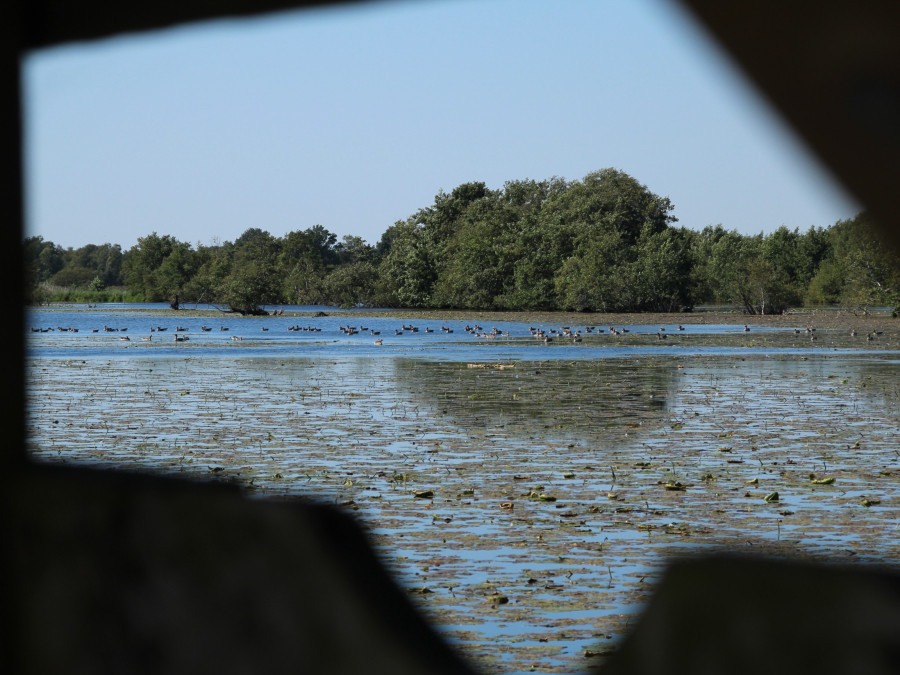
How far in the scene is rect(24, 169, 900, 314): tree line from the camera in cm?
6875

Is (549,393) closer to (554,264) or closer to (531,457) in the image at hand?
(531,457)

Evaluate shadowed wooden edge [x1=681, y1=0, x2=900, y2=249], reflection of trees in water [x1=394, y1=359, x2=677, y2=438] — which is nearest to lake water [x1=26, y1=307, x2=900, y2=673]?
reflection of trees in water [x1=394, y1=359, x2=677, y2=438]

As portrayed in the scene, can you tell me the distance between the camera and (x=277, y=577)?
3.00 feet

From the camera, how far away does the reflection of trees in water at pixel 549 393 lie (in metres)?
15.1

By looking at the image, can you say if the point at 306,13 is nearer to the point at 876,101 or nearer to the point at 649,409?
the point at 876,101

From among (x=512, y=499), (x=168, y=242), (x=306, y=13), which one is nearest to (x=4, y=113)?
(x=306, y=13)

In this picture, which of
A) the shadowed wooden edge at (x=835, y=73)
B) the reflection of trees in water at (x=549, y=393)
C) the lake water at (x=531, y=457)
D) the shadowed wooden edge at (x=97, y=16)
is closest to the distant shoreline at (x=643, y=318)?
the reflection of trees in water at (x=549, y=393)

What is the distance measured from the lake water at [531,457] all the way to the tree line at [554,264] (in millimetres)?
29100

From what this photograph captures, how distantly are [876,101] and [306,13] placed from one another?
56cm

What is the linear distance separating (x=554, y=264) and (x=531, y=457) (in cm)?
6285

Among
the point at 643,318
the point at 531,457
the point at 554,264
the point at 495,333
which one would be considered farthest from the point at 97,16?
the point at 554,264

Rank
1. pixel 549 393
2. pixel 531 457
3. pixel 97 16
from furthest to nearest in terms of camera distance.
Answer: pixel 549 393 → pixel 531 457 → pixel 97 16

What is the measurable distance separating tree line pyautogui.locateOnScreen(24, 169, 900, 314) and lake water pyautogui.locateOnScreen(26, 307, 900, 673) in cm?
2910

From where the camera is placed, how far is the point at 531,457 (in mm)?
11641
